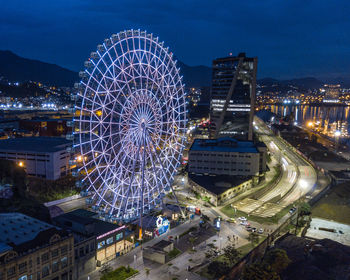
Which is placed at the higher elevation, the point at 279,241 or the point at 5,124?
the point at 5,124

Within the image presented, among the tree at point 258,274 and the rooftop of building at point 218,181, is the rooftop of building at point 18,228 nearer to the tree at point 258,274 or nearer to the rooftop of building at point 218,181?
the tree at point 258,274

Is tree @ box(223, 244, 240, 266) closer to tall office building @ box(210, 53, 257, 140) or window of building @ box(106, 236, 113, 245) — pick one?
window of building @ box(106, 236, 113, 245)

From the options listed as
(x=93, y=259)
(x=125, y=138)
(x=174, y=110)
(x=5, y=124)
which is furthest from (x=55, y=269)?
(x=5, y=124)

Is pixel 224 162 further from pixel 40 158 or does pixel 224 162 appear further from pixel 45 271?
pixel 45 271

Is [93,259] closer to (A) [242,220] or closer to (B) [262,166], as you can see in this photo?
(A) [242,220]

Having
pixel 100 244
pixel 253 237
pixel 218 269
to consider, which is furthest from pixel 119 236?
pixel 253 237

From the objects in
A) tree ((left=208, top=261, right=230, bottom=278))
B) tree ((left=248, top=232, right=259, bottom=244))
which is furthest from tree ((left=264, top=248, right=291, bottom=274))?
tree ((left=248, top=232, right=259, bottom=244))
